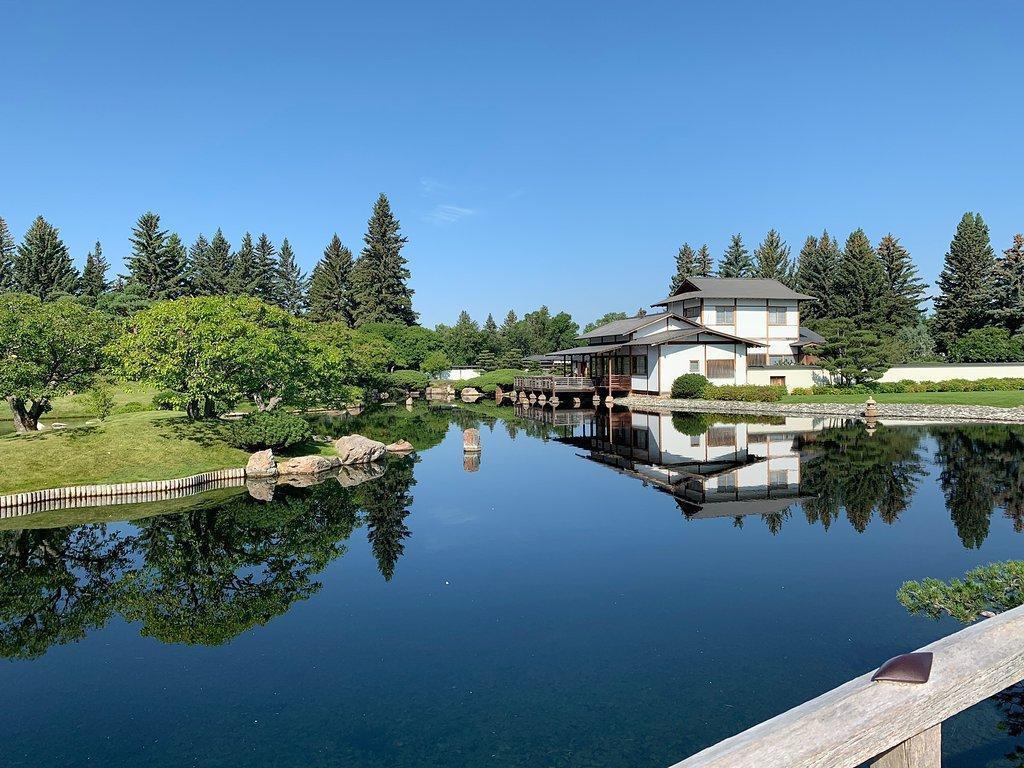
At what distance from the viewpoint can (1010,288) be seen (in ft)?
209

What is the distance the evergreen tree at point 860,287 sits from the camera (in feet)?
241

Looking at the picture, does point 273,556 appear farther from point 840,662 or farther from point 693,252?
point 693,252

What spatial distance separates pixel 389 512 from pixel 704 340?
38488mm

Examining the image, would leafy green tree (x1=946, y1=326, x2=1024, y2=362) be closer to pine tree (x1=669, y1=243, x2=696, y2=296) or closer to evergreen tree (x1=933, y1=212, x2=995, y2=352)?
evergreen tree (x1=933, y1=212, x2=995, y2=352)

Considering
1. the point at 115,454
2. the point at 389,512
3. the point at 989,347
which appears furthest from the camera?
the point at 989,347

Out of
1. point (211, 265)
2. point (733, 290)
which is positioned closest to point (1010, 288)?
point (733, 290)

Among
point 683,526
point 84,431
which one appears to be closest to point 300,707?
point 683,526

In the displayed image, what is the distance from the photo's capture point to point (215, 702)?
8750 millimetres

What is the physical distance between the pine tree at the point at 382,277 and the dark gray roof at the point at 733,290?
118 feet

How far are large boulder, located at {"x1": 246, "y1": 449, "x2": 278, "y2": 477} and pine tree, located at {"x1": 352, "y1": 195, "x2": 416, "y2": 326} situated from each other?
58.8 m

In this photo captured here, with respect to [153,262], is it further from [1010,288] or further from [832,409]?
[1010,288]

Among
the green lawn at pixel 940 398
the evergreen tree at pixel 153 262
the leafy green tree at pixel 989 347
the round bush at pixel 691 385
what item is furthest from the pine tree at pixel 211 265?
the leafy green tree at pixel 989 347

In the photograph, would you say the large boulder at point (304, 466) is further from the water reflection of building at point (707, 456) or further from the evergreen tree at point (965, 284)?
the evergreen tree at point (965, 284)

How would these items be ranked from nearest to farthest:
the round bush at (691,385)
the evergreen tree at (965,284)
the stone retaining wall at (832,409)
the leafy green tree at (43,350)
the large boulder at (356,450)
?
1. the leafy green tree at (43,350)
2. the large boulder at (356,450)
3. the stone retaining wall at (832,409)
4. the round bush at (691,385)
5. the evergreen tree at (965,284)
